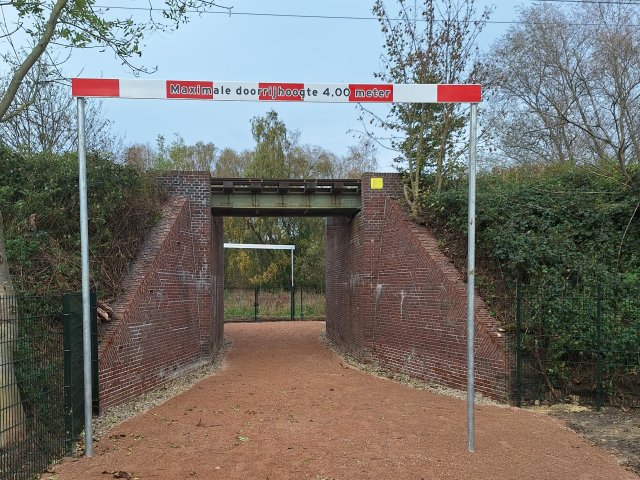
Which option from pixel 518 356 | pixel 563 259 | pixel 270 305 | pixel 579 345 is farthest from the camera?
pixel 270 305

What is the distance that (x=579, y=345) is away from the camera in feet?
26.5

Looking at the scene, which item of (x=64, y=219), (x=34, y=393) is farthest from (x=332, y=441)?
(x=64, y=219)

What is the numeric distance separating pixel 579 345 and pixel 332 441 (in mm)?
4481

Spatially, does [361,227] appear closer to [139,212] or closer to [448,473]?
[139,212]

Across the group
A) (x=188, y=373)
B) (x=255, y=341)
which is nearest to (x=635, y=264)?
(x=188, y=373)

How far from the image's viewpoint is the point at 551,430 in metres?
6.77

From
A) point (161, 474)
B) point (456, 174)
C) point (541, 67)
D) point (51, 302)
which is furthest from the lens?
point (541, 67)

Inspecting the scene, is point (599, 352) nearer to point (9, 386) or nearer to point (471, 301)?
point (471, 301)

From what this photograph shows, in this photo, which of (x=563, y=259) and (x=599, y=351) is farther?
(x=563, y=259)

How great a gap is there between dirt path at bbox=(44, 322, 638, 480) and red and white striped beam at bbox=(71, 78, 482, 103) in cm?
402

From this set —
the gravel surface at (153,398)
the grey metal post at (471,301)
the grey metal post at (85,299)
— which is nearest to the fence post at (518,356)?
the grey metal post at (471,301)

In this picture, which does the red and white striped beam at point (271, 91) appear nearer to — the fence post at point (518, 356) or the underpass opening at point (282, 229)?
the fence post at point (518, 356)

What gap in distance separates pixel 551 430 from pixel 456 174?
731cm

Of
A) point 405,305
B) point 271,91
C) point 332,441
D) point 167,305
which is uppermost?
point 271,91
